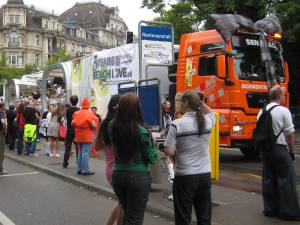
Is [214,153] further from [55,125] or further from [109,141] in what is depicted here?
[55,125]

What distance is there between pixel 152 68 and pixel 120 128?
9.71 meters

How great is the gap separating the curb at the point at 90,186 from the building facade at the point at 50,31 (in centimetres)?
9167

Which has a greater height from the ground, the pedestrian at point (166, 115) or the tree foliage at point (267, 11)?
the tree foliage at point (267, 11)

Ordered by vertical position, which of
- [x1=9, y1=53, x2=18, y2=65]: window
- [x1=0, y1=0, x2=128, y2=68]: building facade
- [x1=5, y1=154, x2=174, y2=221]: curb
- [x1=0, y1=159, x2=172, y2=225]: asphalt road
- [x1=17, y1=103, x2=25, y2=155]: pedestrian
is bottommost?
[x1=0, y1=159, x2=172, y2=225]: asphalt road

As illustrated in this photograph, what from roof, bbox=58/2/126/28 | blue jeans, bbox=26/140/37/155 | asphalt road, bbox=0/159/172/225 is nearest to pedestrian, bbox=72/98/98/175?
asphalt road, bbox=0/159/172/225

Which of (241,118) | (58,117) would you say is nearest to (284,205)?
(241,118)

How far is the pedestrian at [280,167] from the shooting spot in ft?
23.0

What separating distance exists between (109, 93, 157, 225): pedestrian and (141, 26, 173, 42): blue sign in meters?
8.75

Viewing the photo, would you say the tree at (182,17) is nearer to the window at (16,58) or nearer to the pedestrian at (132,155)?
the pedestrian at (132,155)

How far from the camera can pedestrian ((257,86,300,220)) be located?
702 cm

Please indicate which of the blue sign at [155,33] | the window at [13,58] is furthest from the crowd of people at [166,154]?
the window at [13,58]

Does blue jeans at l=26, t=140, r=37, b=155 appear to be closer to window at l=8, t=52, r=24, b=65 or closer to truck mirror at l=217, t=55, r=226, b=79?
truck mirror at l=217, t=55, r=226, b=79

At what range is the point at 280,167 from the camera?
7.12m

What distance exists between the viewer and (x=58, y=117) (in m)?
16.7
